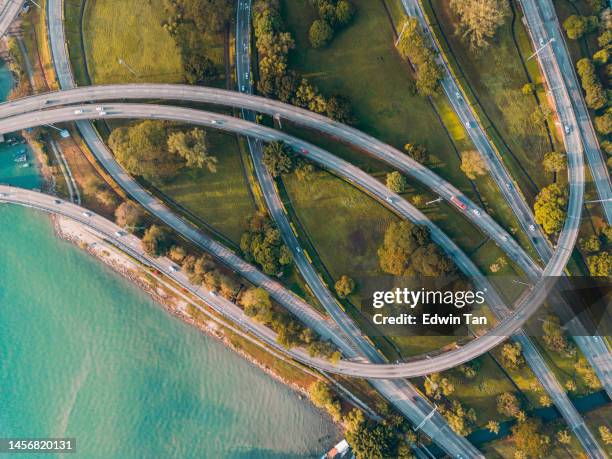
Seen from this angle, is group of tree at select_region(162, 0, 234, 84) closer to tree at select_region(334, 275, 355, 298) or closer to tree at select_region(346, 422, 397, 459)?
tree at select_region(334, 275, 355, 298)

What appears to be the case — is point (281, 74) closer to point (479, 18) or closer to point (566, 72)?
point (479, 18)

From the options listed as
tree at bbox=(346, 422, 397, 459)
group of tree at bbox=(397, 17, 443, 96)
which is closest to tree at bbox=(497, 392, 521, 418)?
tree at bbox=(346, 422, 397, 459)

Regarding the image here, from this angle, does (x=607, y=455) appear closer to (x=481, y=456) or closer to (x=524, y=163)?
(x=481, y=456)

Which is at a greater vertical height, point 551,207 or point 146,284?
point 146,284

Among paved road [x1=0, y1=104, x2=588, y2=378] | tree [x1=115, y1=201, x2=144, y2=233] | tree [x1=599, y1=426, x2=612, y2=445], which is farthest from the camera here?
paved road [x1=0, y1=104, x2=588, y2=378]

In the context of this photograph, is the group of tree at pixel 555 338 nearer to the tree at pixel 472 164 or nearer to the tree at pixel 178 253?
the tree at pixel 472 164

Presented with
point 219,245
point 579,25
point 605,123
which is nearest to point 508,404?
point 605,123
